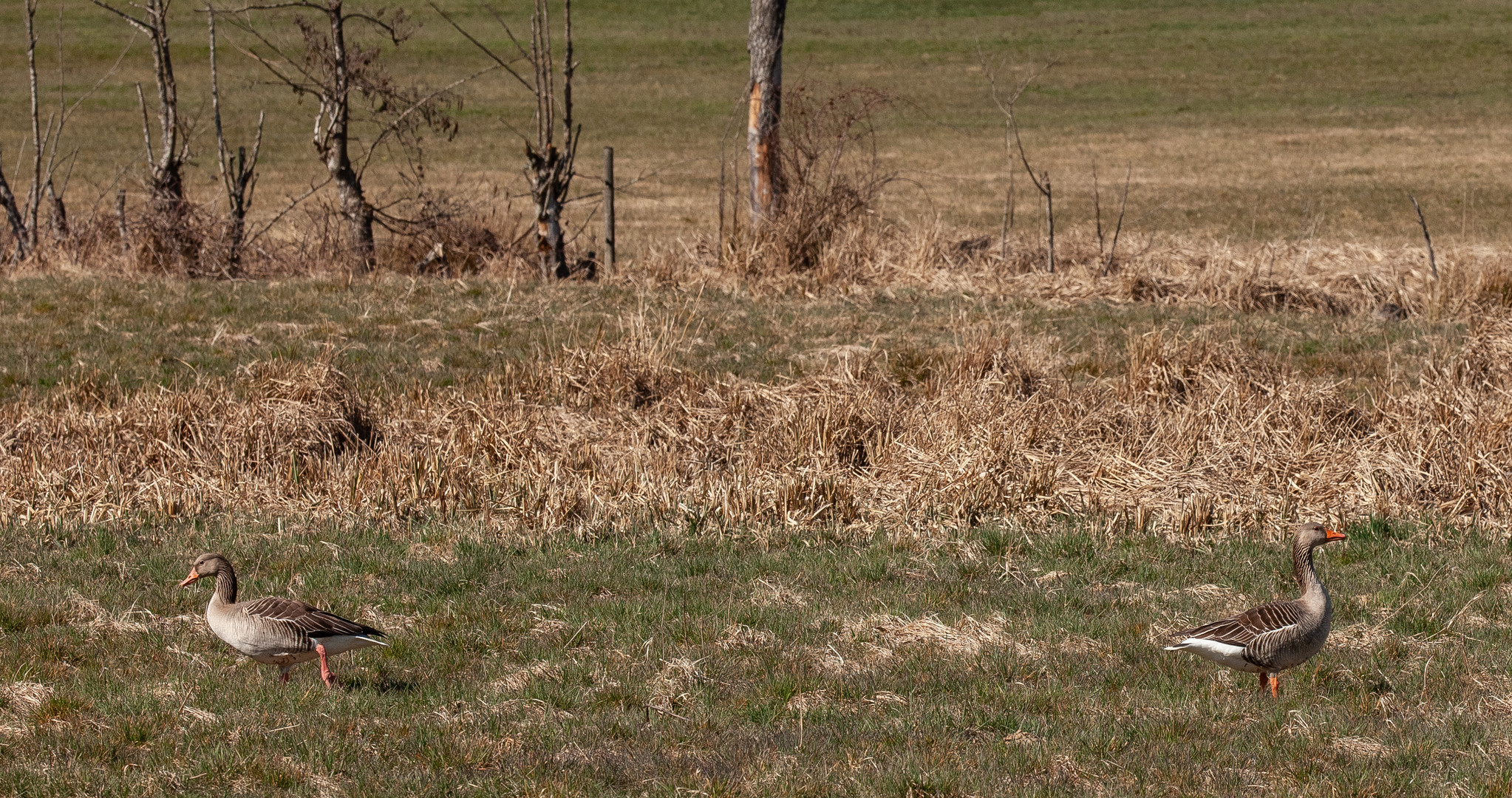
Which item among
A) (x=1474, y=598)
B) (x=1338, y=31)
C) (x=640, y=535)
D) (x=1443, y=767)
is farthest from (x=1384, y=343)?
(x=1338, y=31)

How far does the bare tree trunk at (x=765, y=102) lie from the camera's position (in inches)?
738

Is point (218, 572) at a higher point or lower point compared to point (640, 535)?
higher

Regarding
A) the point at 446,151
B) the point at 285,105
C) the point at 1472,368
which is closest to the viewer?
the point at 1472,368

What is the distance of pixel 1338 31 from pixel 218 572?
69.1 m

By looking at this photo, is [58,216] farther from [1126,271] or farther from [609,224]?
[1126,271]

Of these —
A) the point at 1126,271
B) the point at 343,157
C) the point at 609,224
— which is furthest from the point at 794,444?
the point at 343,157

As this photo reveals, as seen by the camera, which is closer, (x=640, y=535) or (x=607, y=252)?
(x=640, y=535)

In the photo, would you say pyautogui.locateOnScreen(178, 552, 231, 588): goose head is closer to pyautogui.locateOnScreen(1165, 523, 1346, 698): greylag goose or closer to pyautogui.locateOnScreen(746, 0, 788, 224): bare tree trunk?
pyautogui.locateOnScreen(1165, 523, 1346, 698): greylag goose

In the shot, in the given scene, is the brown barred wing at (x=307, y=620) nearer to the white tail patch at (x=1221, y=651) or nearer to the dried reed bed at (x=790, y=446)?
the dried reed bed at (x=790, y=446)

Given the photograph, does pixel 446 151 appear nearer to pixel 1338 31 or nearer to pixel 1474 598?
pixel 1474 598

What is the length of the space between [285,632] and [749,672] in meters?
2.00

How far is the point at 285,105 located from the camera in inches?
1929

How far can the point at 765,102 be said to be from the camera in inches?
752

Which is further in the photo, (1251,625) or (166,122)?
(166,122)
